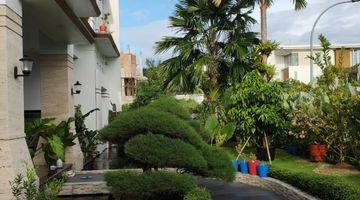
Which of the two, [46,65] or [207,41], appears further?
[207,41]

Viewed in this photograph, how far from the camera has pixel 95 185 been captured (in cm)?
1071

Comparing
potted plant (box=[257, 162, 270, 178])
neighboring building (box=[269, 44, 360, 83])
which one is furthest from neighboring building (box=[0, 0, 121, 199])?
neighboring building (box=[269, 44, 360, 83])

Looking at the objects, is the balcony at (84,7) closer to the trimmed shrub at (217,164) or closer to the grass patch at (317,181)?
the trimmed shrub at (217,164)

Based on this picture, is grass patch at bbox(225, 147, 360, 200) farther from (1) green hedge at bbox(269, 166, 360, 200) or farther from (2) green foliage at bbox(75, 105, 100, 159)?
(2) green foliage at bbox(75, 105, 100, 159)

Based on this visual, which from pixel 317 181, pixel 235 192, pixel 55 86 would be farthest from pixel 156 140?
pixel 55 86

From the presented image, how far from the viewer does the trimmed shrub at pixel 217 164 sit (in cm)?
873

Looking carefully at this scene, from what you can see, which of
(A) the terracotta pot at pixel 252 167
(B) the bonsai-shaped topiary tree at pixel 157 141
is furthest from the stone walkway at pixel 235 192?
(B) the bonsai-shaped topiary tree at pixel 157 141

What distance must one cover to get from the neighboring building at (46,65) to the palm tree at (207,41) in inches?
116

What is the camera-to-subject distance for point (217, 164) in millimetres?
8781

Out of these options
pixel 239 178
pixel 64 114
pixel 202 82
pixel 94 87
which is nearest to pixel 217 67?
pixel 202 82

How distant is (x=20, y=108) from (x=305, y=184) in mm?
5773

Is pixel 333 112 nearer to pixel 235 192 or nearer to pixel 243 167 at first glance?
pixel 243 167

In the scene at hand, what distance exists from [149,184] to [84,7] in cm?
542

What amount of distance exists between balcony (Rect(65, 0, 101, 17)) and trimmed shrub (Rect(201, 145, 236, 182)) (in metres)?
4.63
